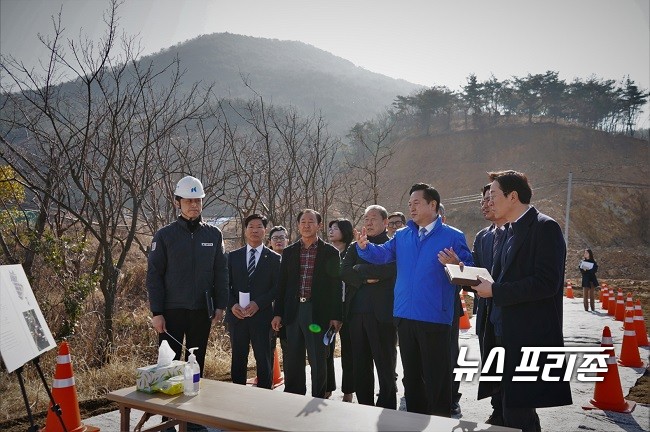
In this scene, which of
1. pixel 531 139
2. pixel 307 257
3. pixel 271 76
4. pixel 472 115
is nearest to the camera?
pixel 307 257

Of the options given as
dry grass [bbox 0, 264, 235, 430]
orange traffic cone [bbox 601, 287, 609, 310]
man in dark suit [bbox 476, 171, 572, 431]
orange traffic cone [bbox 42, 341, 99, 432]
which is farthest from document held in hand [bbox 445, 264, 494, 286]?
orange traffic cone [bbox 601, 287, 609, 310]

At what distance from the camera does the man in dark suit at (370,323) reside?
4.85 metres

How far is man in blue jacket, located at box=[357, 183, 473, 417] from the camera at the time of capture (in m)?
4.07

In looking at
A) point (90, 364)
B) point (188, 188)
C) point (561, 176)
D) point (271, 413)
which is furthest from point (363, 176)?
point (271, 413)

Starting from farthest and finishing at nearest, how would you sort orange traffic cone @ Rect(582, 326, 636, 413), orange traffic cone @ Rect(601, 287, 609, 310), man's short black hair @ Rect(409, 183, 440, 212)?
orange traffic cone @ Rect(601, 287, 609, 310), orange traffic cone @ Rect(582, 326, 636, 413), man's short black hair @ Rect(409, 183, 440, 212)

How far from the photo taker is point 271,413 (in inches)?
127

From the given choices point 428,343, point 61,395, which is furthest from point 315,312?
point 61,395

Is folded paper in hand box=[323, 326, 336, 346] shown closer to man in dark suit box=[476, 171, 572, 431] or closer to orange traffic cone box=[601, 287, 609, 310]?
man in dark suit box=[476, 171, 572, 431]

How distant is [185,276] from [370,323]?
1.78 metres

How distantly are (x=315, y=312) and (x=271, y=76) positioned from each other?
156m

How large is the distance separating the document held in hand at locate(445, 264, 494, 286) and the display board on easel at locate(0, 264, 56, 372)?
2.74 meters

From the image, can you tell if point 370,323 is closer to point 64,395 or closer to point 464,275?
point 464,275

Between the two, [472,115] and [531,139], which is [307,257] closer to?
[531,139]

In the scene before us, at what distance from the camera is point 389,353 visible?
197 inches
